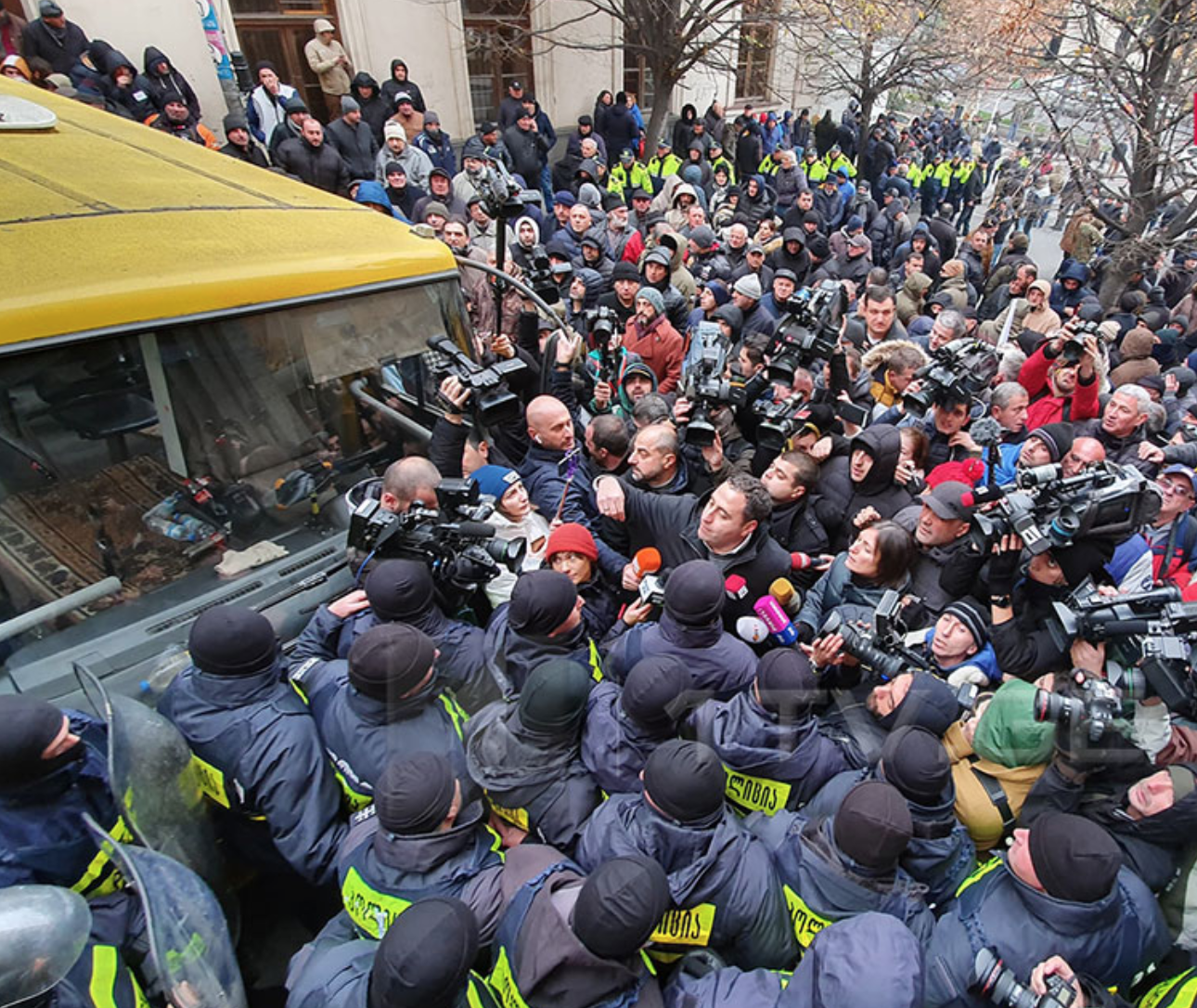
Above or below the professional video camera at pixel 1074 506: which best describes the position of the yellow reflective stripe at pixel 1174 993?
below

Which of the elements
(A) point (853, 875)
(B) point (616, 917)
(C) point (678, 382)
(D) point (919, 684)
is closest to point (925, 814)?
(A) point (853, 875)

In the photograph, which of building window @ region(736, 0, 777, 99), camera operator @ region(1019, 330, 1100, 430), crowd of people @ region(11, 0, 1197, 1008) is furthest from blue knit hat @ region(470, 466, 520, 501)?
building window @ region(736, 0, 777, 99)

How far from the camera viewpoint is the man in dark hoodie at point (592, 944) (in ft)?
5.45

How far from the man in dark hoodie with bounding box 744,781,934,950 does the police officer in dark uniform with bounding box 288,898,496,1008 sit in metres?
0.90

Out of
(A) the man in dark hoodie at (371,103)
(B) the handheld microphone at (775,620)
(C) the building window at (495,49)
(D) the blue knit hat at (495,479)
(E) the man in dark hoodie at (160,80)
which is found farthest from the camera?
(C) the building window at (495,49)

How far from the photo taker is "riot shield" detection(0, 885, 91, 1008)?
1438 millimetres

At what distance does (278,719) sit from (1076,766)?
261 centimetres

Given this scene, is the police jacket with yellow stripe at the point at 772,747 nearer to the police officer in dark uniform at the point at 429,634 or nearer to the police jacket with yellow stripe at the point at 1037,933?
the police jacket with yellow stripe at the point at 1037,933

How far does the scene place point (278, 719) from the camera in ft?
7.93

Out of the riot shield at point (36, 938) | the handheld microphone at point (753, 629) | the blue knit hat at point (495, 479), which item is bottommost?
the handheld microphone at point (753, 629)

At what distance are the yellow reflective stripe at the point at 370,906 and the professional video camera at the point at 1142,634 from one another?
2.29 metres

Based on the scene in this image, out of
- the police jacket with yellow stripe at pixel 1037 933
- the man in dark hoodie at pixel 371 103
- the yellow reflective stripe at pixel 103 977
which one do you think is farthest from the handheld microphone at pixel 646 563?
the man in dark hoodie at pixel 371 103

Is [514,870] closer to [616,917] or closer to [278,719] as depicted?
[616,917]

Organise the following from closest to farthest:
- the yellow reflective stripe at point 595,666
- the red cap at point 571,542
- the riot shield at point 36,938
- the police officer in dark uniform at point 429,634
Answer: the riot shield at point 36,938, the police officer in dark uniform at point 429,634, the yellow reflective stripe at point 595,666, the red cap at point 571,542
